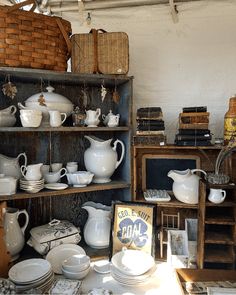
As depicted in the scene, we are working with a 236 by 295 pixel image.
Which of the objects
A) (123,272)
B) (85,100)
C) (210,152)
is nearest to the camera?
(123,272)

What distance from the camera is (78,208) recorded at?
1689mm

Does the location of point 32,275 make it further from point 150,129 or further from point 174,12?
point 174,12

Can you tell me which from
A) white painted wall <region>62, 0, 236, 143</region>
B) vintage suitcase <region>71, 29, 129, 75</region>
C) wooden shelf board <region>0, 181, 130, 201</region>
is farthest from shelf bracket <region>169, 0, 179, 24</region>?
wooden shelf board <region>0, 181, 130, 201</region>

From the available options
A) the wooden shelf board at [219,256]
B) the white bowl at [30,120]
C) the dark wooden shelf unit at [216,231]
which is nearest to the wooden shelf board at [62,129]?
the white bowl at [30,120]

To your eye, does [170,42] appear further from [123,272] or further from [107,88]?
[123,272]

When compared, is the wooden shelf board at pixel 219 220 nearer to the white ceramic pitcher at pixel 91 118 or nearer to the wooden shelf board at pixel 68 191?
the wooden shelf board at pixel 68 191

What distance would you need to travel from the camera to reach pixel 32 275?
3.85 ft

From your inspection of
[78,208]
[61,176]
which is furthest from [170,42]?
[78,208]

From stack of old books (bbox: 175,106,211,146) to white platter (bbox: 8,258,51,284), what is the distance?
0.95 m

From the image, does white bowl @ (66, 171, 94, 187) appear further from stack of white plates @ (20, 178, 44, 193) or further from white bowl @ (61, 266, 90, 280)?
white bowl @ (61, 266, 90, 280)

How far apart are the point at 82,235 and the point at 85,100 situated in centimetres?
89

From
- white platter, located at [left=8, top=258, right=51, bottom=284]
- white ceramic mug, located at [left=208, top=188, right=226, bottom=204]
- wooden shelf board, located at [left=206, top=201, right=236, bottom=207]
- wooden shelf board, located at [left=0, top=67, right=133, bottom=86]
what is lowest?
white platter, located at [left=8, top=258, right=51, bottom=284]

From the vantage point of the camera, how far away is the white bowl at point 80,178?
1.42m

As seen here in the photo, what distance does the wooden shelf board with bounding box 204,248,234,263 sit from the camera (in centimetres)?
128
